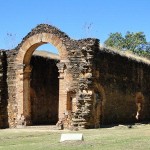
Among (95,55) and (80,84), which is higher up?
(95,55)

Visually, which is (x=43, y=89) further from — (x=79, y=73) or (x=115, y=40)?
(x=115, y=40)

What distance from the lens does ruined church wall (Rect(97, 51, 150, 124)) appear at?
76.2 feet

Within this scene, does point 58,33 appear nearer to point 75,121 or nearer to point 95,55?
point 95,55

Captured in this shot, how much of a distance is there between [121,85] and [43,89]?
4.99 meters

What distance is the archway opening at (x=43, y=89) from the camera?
25.4 metres

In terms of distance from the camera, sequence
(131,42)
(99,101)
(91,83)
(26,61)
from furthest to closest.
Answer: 1. (131,42)
2. (26,61)
3. (99,101)
4. (91,83)

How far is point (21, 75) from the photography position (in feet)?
74.4

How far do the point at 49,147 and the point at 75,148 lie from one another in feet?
3.22

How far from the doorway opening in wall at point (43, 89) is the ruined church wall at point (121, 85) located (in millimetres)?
3914

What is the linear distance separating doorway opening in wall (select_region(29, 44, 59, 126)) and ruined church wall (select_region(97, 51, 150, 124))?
391 cm

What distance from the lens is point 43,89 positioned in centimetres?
2623

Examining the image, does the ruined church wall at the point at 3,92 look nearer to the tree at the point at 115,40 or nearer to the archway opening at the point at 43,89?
the archway opening at the point at 43,89

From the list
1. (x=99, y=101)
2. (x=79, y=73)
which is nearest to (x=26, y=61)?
(x=79, y=73)

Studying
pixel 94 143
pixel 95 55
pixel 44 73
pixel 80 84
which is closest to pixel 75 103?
pixel 80 84
